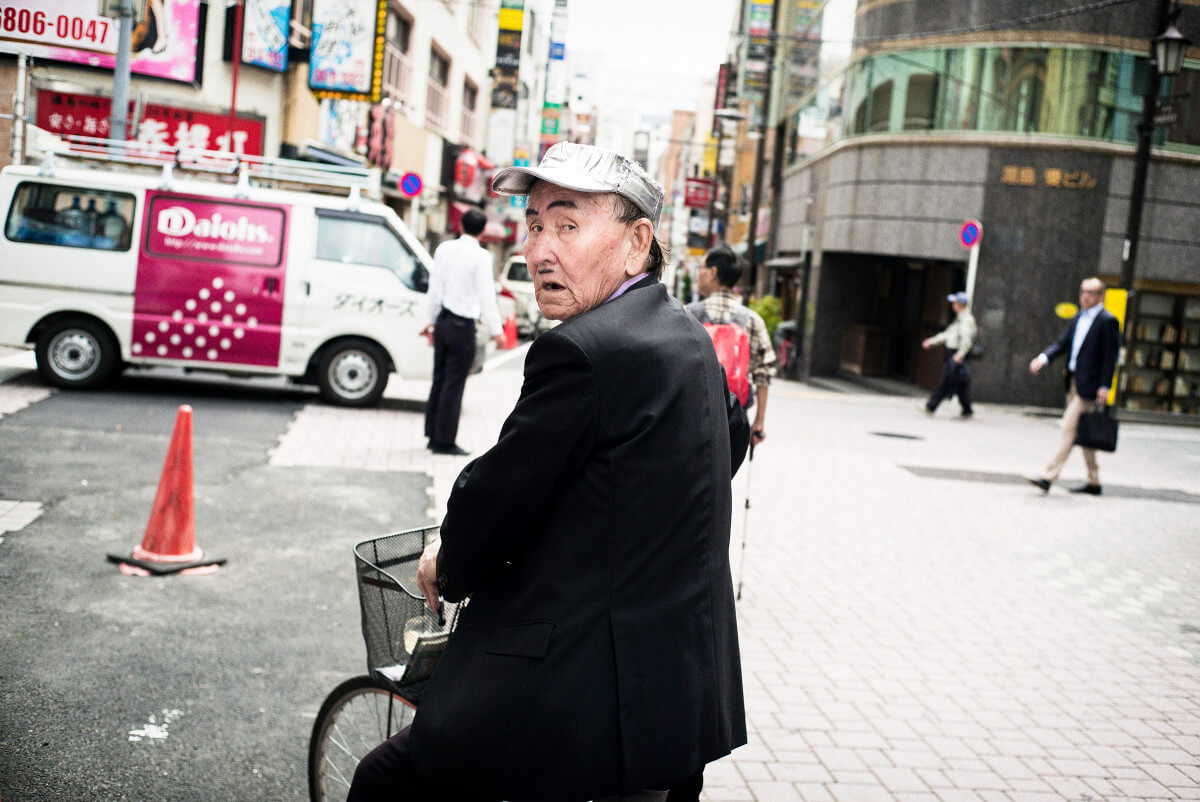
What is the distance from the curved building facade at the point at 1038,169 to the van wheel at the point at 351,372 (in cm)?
1420

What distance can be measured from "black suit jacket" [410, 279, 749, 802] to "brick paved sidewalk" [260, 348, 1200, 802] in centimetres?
206

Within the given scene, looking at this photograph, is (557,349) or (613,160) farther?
(613,160)

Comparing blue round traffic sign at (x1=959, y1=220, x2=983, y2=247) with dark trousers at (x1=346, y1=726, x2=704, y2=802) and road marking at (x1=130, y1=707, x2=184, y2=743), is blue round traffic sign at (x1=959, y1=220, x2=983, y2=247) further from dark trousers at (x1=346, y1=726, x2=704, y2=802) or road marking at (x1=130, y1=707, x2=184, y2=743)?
dark trousers at (x1=346, y1=726, x2=704, y2=802)

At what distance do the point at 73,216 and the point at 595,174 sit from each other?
10.8 meters

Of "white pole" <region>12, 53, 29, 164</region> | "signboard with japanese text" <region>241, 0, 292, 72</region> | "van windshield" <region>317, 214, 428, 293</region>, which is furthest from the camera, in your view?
"signboard with japanese text" <region>241, 0, 292, 72</region>

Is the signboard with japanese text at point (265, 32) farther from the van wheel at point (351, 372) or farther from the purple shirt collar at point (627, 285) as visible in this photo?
the purple shirt collar at point (627, 285)

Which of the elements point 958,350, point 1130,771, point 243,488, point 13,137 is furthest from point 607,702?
point 958,350

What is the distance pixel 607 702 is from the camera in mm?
1915

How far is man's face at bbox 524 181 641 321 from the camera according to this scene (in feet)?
6.94

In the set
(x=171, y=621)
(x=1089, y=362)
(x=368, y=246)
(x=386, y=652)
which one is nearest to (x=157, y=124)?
(x=368, y=246)

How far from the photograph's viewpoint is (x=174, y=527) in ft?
19.1

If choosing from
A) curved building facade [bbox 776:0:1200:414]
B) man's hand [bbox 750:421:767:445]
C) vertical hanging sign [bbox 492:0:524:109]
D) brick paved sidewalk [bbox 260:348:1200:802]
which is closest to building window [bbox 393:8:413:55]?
curved building facade [bbox 776:0:1200:414]

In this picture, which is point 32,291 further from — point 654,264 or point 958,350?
point 958,350

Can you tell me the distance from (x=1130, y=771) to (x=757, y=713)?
55.4 inches
